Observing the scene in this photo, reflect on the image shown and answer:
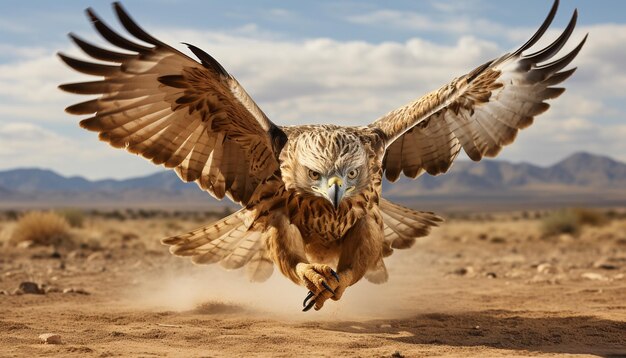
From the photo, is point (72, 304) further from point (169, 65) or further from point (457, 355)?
point (457, 355)

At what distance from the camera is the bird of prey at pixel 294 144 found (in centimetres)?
731

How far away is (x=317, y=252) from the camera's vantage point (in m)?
8.52

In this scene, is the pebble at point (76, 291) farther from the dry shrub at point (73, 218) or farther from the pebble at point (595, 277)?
the dry shrub at point (73, 218)

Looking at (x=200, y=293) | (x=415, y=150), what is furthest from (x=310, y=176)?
(x=200, y=293)

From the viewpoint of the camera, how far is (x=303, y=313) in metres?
10.1

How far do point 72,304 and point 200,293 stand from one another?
1.87m

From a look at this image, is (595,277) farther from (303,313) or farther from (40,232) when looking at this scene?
(40,232)

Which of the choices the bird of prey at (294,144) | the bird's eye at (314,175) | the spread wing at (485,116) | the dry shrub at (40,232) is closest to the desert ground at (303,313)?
the bird of prey at (294,144)

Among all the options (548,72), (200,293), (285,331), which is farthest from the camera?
(200,293)

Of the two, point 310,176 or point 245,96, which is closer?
point 310,176

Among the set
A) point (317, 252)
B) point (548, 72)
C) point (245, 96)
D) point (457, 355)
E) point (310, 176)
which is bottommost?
point (457, 355)

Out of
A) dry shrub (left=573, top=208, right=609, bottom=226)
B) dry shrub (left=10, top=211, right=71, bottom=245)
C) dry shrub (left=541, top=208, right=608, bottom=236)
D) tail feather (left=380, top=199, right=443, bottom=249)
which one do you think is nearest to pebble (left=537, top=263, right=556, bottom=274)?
tail feather (left=380, top=199, right=443, bottom=249)

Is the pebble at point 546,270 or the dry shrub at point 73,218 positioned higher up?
the dry shrub at point 73,218

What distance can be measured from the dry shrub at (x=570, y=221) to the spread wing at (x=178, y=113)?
27.2 meters
